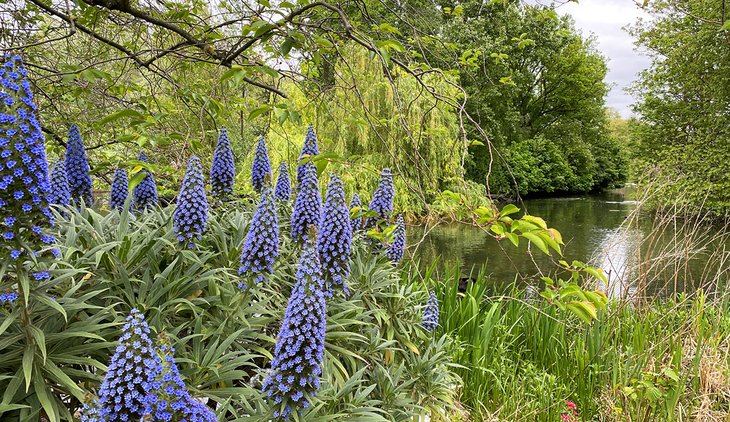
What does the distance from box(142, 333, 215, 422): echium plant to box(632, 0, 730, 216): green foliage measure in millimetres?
20207

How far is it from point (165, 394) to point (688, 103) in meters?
26.9

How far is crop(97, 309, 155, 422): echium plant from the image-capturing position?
4.04 feet

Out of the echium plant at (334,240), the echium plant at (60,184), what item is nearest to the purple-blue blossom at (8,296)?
the echium plant at (60,184)

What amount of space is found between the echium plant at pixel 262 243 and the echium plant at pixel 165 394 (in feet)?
3.17

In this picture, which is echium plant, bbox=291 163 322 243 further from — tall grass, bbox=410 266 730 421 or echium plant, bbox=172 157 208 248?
tall grass, bbox=410 266 730 421

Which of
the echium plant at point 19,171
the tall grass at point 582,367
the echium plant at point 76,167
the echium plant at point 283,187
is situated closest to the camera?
the echium plant at point 19,171

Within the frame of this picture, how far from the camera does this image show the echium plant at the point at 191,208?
2.34 metres

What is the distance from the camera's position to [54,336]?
1764 mm

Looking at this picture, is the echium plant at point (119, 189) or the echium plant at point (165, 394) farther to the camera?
the echium plant at point (119, 189)

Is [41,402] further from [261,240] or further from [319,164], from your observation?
[319,164]

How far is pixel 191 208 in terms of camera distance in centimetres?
235

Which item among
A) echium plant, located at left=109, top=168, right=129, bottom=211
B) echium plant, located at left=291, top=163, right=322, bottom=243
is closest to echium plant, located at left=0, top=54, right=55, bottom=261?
echium plant, located at left=291, top=163, right=322, bottom=243

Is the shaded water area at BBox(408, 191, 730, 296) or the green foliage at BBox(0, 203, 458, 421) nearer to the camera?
the green foliage at BBox(0, 203, 458, 421)

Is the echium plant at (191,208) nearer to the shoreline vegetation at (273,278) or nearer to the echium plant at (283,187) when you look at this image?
the shoreline vegetation at (273,278)
